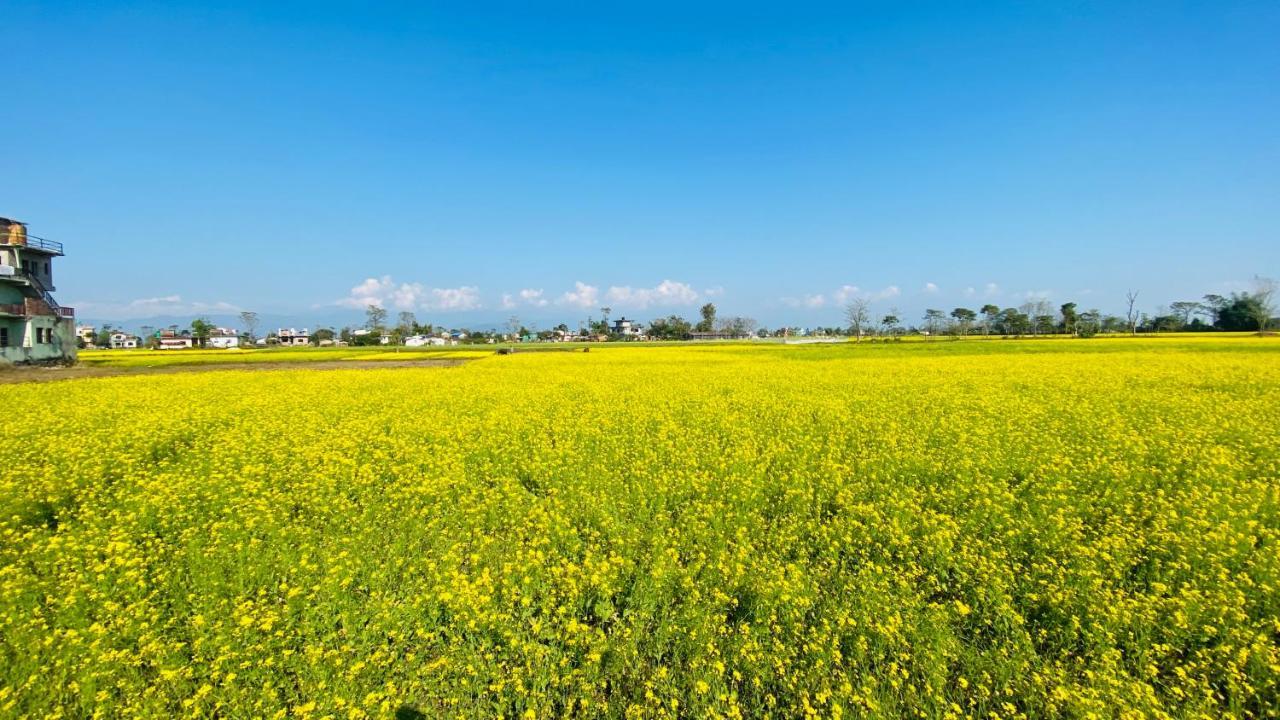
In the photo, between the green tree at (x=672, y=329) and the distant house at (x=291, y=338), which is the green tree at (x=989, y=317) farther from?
the distant house at (x=291, y=338)

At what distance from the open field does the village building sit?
39703mm

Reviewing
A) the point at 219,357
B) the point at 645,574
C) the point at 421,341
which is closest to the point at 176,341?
the point at 421,341

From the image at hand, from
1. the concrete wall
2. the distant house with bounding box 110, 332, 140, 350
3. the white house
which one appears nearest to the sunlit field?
the concrete wall

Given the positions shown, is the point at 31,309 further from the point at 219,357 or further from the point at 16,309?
the point at 219,357

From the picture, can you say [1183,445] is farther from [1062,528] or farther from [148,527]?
[148,527]

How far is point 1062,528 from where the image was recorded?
6270 mm

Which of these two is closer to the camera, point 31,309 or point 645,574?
point 645,574

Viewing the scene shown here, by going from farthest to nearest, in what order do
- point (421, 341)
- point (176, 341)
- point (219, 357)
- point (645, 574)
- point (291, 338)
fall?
1. point (291, 338)
2. point (176, 341)
3. point (421, 341)
4. point (219, 357)
5. point (645, 574)

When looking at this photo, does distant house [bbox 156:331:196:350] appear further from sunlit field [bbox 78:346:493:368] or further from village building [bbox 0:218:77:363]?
village building [bbox 0:218:77:363]

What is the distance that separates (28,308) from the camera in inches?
1411

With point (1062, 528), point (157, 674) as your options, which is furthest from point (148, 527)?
point (1062, 528)

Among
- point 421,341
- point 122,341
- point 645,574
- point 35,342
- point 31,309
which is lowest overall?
point 645,574

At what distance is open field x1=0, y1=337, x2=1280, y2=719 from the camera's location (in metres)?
3.86

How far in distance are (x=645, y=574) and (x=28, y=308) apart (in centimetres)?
5405
